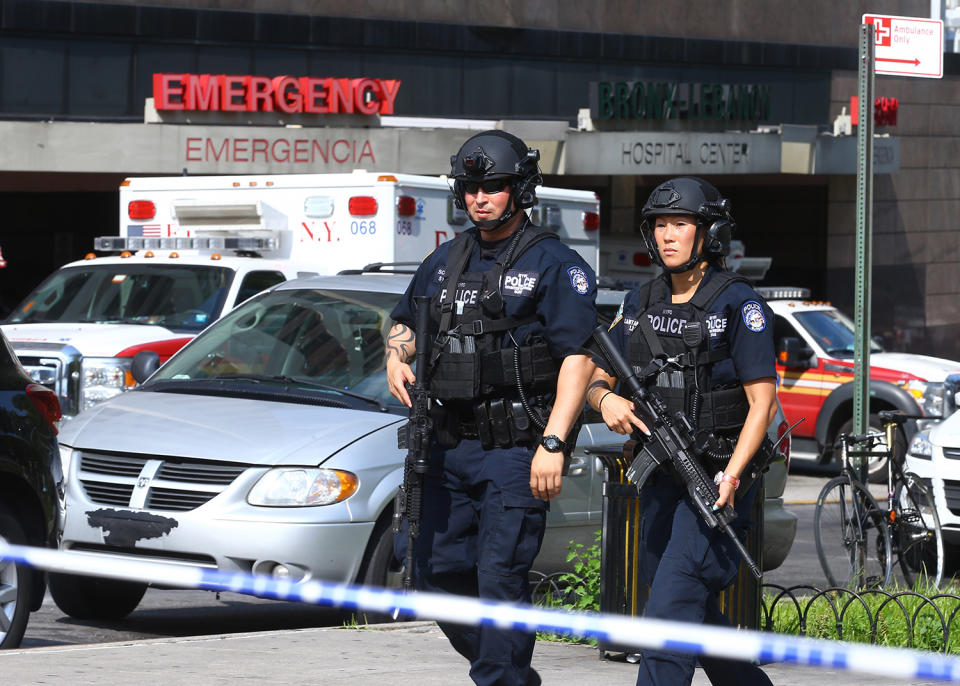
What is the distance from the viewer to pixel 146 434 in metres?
7.41

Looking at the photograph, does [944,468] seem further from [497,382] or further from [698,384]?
[497,382]

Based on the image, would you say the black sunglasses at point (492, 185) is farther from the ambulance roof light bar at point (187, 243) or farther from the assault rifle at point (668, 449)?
the ambulance roof light bar at point (187, 243)

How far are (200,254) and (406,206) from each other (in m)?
1.64

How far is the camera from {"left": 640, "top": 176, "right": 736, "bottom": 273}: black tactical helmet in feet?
17.3

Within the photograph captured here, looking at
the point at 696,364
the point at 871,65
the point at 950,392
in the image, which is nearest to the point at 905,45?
the point at 871,65

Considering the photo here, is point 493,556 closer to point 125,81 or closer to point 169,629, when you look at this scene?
point 169,629

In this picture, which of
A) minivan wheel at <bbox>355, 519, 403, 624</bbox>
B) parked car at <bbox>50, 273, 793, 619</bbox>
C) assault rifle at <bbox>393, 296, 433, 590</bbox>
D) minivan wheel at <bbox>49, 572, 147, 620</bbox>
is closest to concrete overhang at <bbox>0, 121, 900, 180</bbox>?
parked car at <bbox>50, 273, 793, 619</bbox>

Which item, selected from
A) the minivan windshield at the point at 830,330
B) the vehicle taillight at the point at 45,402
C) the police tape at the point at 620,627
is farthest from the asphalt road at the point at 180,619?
the minivan windshield at the point at 830,330

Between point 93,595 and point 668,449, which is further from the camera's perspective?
point 93,595

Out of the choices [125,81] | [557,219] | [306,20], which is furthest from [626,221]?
[557,219]

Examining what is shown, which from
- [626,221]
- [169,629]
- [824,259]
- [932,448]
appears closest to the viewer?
[169,629]

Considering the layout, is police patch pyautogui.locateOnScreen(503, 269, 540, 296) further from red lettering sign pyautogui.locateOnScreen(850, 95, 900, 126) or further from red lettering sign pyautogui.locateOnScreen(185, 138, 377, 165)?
red lettering sign pyautogui.locateOnScreen(850, 95, 900, 126)

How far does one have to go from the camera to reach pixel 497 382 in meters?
5.26

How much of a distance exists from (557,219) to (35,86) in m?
12.3
